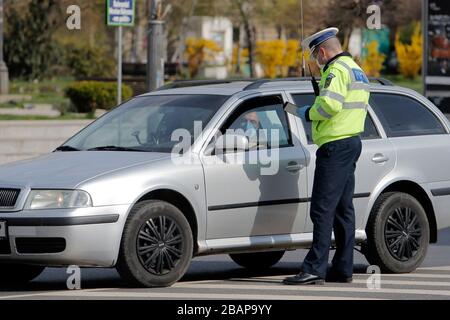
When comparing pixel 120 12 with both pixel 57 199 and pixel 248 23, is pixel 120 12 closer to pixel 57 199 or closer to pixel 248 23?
pixel 57 199

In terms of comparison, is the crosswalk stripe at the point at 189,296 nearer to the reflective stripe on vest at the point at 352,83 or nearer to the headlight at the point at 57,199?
the headlight at the point at 57,199

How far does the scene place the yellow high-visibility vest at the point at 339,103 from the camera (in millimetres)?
8797

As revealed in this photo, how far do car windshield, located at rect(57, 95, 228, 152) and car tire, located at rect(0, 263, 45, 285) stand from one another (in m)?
0.94

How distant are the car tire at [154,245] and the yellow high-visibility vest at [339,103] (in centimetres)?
117

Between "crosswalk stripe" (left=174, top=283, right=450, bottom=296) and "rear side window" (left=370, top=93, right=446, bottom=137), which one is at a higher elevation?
"rear side window" (left=370, top=93, right=446, bottom=137)

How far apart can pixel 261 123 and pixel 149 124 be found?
841 mm

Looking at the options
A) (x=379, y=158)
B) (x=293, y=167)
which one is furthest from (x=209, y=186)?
(x=379, y=158)

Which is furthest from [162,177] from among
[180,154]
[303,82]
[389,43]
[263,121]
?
[389,43]

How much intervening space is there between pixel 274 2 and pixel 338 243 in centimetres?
4038

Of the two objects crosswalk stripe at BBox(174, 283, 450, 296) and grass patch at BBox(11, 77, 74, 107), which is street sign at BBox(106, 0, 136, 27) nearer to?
crosswalk stripe at BBox(174, 283, 450, 296)

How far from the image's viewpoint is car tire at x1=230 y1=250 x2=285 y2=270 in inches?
413

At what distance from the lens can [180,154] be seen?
8.96 m

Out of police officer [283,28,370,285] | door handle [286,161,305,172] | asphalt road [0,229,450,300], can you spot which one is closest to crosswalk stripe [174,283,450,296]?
asphalt road [0,229,450,300]

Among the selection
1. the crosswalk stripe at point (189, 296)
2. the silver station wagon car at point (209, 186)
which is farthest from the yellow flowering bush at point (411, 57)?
the crosswalk stripe at point (189, 296)
